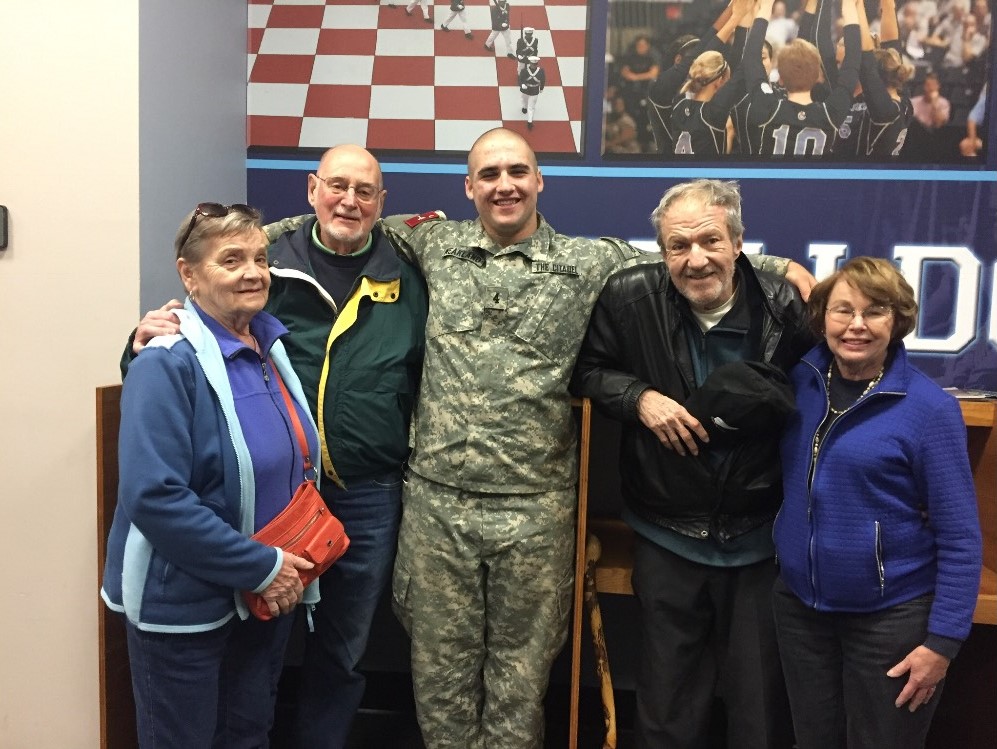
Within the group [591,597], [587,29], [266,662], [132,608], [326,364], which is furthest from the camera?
[587,29]

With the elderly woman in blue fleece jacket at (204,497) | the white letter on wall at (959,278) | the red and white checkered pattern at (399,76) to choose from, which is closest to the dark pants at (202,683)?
the elderly woman in blue fleece jacket at (204,497)

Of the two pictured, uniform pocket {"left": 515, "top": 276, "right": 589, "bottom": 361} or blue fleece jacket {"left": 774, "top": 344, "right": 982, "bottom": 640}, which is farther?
uniform pocket {"left": 515, "top": 276, "right": 589, "bottom": 361}

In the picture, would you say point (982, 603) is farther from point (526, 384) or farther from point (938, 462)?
point (526, 384)

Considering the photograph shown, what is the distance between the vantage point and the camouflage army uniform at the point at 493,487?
1.81 metres

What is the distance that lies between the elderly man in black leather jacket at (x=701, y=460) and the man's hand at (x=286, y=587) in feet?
2.66

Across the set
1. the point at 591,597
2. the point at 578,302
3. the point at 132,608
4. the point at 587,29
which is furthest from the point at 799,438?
→ the point at 587,29

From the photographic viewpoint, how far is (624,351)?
1841 millimetres

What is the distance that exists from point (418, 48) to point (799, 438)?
73.7 inches

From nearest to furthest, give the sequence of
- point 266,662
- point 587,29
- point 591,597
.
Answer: point 266,662
point 591,597
point 587,29

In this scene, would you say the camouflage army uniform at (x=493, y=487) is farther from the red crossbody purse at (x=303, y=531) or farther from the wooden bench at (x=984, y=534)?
the red crossbody purse at (x=303, y=531)

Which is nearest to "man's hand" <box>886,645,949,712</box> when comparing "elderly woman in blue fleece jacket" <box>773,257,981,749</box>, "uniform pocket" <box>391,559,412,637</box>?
"elderly woman in blue fleece jacket" <box>773,257,981,749</box>

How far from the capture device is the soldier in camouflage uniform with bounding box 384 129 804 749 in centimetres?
181

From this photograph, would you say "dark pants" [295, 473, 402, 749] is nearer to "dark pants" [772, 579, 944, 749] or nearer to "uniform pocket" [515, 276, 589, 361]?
"uniform pocket" [515, 276, 589, 361]

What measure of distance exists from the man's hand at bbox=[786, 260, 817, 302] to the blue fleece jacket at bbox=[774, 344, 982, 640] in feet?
1.01
